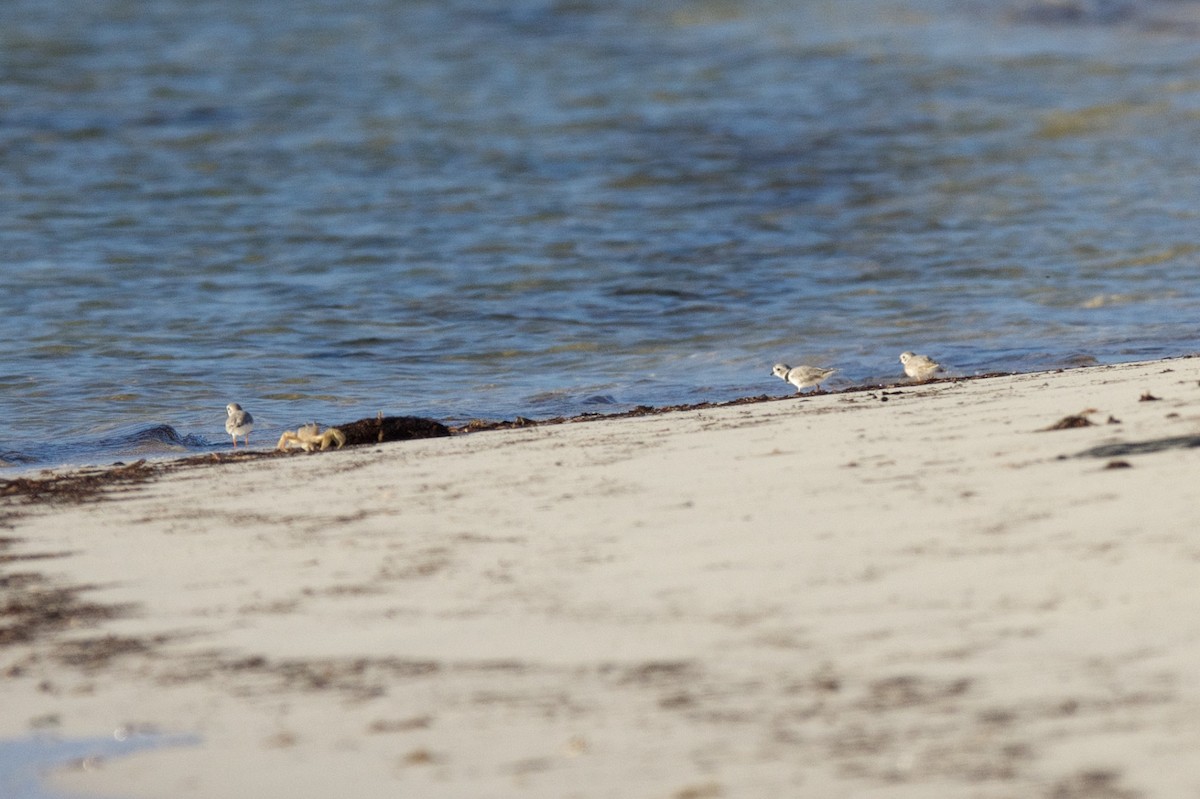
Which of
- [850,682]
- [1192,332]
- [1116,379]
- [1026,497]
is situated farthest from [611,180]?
[850,682]

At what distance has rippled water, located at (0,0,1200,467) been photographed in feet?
30.2

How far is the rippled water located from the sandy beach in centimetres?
297

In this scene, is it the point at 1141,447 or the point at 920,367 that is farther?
the point at 920,367

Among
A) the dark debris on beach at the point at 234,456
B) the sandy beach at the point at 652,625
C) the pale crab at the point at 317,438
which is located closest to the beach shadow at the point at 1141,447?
the sandy beach at the point at 652,625

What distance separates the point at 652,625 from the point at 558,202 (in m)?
10.9

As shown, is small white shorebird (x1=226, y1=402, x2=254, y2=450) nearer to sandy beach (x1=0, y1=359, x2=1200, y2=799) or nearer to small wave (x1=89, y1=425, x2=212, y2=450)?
small wave (x1=89, y1=425, x2=212, y2=450)

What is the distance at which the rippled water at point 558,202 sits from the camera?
9203 mm

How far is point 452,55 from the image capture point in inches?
824

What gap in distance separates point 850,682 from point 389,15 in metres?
21.4

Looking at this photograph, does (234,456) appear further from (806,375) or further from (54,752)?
(54,752)

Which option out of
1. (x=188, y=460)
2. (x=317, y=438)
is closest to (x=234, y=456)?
(x=188, y=460)

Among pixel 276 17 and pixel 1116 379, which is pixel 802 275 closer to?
pixel 1116 379

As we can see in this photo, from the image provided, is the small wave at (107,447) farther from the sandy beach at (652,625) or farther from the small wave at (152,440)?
the sandy beach at (652,625)

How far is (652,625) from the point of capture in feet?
12.0
